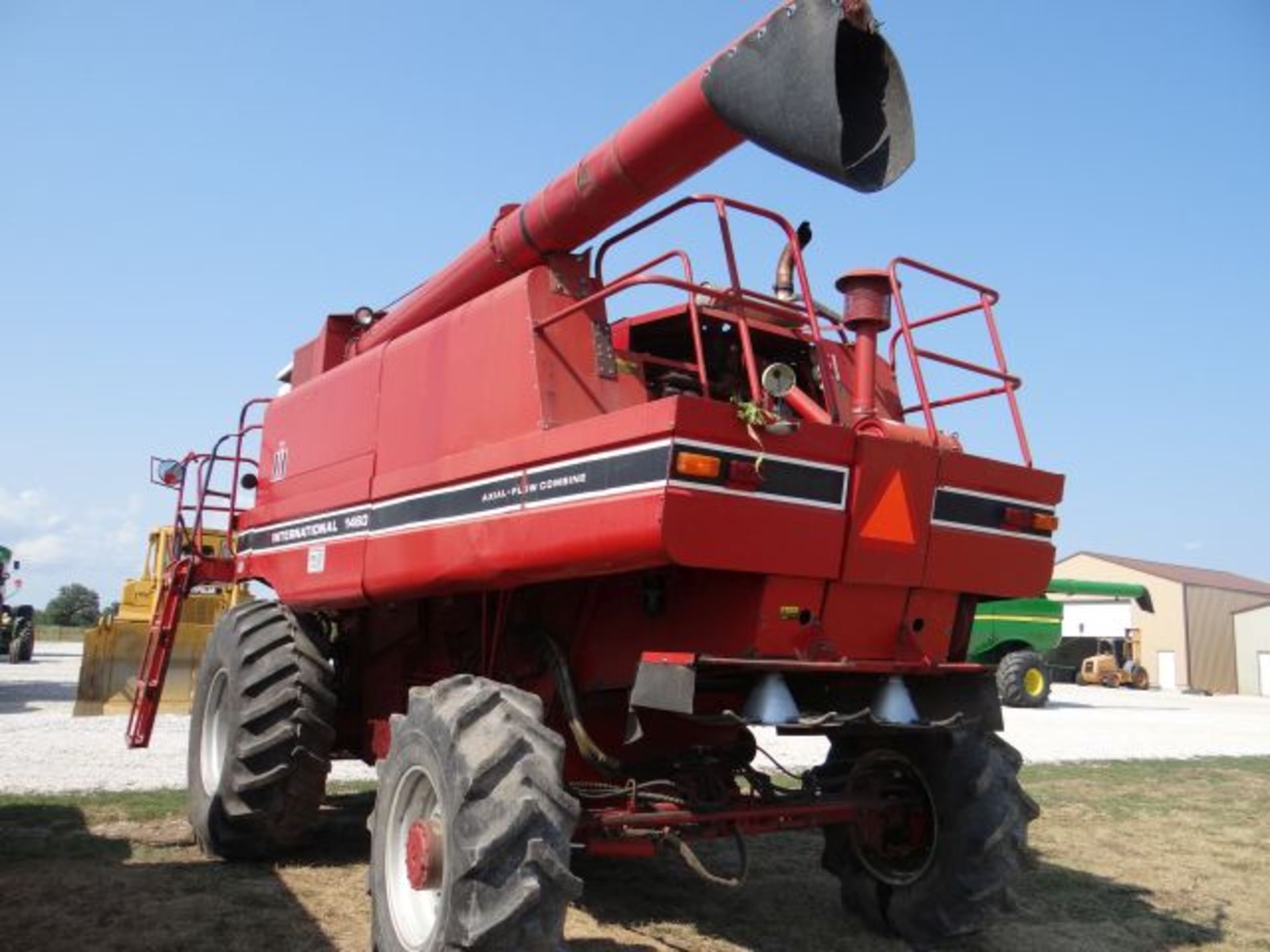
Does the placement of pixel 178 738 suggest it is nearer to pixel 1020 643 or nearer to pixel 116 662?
pixel 116 662

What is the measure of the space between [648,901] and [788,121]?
402 cm

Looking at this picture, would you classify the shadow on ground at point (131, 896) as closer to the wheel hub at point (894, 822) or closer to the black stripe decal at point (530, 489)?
the black stripe decal at point (530, 489)

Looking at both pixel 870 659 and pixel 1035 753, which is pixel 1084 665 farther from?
pixel 870 659

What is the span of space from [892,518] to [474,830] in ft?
6.64

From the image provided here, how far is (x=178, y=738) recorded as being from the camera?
1179 cm

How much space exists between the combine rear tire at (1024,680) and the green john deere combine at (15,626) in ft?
69.3

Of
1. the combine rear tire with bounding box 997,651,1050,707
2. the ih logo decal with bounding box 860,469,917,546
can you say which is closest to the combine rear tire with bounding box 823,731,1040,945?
the ih logo decal with bounding box 860,469,917,546

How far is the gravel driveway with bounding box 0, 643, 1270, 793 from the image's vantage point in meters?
8.98

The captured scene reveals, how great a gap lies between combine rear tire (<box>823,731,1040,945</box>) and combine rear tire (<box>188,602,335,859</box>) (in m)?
2.86

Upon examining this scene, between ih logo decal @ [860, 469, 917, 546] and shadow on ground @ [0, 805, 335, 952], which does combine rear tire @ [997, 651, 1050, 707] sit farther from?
ih logo decal @ [860, 469, 917, 546]

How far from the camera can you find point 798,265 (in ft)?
14.7

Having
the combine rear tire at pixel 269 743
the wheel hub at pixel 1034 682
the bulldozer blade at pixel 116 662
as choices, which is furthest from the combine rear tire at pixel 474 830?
the wheel hub at pixel 1034 682

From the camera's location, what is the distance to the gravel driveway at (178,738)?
898cm

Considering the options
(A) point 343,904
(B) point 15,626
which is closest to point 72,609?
(B) point 15,626
